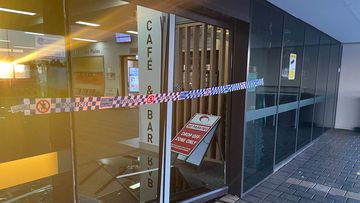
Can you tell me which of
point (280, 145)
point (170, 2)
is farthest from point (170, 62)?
point (280, 145)

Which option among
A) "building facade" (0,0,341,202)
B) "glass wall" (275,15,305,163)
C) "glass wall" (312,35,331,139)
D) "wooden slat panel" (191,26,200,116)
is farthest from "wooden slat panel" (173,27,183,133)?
"glass wall" (312,35,331,139)

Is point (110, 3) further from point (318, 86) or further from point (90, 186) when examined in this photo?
point (318, 86)

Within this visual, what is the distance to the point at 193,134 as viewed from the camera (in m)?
3.83

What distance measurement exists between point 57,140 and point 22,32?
0.76 m

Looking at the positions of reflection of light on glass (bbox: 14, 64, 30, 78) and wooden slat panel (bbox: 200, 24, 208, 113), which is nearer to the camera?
reflection of light on glass (bbox: 14, 64, 30, 78)

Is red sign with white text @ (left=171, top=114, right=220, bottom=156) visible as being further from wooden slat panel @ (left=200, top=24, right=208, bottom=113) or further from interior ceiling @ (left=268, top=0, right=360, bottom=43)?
interior ceiling @ (left=268, top=0, right=360, bottom=43)

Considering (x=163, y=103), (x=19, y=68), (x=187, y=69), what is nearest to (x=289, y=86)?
(x=187, y=69)

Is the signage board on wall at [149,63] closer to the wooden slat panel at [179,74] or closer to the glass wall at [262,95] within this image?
the glass wall at [262,95]

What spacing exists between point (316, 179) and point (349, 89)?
4746 mm

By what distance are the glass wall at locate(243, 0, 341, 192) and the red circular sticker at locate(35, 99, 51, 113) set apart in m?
2.33

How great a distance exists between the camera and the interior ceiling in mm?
3406

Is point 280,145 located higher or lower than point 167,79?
lower

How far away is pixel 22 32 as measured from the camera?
5.65ft

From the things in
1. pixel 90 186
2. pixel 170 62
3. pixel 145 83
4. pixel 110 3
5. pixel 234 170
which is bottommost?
pixel 90 186
